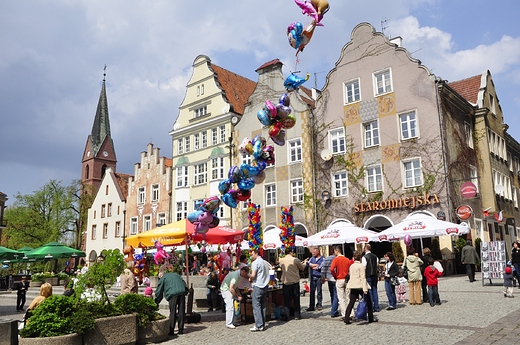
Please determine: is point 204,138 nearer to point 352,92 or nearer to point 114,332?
point 352,92

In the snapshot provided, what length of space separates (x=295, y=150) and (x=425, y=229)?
1292 cm

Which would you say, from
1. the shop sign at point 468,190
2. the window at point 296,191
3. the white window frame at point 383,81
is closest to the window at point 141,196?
the window at point 296,191

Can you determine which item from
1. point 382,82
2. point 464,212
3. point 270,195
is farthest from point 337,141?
point 464,212

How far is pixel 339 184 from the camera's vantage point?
2830 cm

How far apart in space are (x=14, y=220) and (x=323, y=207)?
3766cm

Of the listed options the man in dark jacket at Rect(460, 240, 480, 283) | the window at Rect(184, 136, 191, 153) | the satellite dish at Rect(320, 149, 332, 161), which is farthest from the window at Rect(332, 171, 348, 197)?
the window at Rect(184, 136, 191, 153)

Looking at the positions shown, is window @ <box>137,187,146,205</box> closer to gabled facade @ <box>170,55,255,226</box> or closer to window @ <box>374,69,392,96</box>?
gabled facade @ <box>170,55,255,226</box>

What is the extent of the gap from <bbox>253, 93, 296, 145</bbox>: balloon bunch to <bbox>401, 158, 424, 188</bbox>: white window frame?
50.3 feet

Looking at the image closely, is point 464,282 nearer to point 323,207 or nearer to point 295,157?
point 323,207

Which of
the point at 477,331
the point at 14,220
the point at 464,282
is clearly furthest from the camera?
the point at 14,220

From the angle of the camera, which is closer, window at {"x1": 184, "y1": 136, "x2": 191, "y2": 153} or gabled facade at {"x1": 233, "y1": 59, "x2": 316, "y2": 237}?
gabled facade at {"x1": 233, "y1": 59, "x2": 316, "y2": 237}

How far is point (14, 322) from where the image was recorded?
26.6ft

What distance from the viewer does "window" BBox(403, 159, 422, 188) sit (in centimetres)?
2531

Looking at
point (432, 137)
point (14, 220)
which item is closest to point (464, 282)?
point (432, 137)
